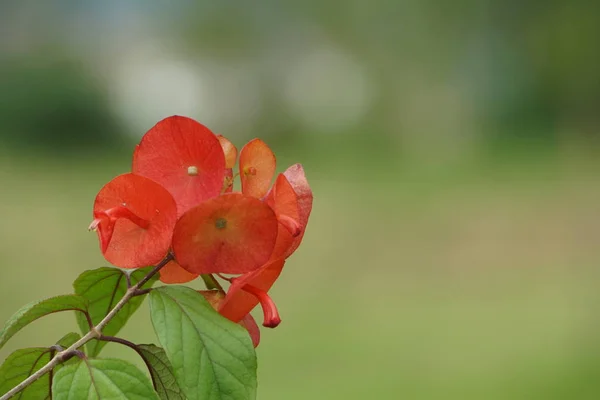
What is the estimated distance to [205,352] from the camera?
253mm

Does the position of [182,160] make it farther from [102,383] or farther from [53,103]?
[53,103]

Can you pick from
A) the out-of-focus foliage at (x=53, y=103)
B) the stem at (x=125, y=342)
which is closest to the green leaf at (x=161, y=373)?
the stem at (x=125, y=342)

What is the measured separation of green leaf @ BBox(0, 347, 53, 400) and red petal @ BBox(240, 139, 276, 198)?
0.37 feet

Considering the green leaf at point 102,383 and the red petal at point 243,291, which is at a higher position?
the red petal at point 243,291

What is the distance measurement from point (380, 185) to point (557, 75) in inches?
83.4

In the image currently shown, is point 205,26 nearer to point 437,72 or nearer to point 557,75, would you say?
point 437,72

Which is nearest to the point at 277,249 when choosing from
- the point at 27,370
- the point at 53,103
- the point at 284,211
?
the point at 284,211

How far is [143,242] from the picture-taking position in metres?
0.26

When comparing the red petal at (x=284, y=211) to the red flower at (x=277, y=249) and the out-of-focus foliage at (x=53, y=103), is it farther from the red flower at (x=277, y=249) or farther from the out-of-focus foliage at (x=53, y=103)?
the out-of-focus foliage at (x=53, y=103)

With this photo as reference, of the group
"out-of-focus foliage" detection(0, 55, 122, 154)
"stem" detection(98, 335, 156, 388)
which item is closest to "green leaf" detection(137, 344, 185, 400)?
"stem" detection(98, 335, 156, 388)

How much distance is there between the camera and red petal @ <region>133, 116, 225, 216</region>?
0.26 meters

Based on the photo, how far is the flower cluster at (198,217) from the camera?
24 centimetres

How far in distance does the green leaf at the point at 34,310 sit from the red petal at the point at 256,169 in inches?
3.5

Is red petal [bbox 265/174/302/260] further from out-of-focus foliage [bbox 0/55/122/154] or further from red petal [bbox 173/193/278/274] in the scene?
out-of-focus foliage [bbox 0/55/122/154]
